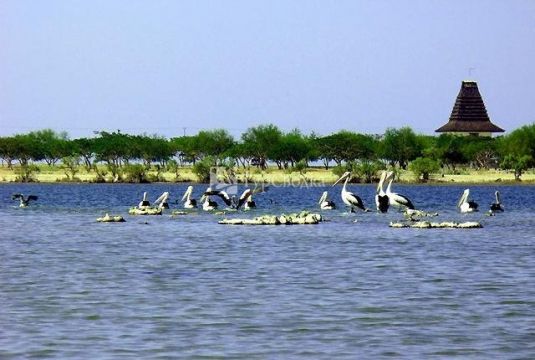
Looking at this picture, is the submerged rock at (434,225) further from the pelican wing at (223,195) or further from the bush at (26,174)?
the bush at (26,174)

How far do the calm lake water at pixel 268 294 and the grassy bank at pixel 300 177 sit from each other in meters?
84.5

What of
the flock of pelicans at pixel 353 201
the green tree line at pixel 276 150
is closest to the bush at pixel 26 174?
the green tree line at pixel 276 150

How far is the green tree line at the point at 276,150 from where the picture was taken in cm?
14075

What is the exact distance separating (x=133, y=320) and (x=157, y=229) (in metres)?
22.9

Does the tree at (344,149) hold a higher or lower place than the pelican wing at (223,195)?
higher

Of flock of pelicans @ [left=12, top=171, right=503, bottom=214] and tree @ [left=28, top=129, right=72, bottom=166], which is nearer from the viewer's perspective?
flock of pelicans @ [left=12, top=171, right=503, bottom=214]

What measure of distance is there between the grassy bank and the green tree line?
1.21 metres

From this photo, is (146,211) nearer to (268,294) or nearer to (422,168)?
(268,294)

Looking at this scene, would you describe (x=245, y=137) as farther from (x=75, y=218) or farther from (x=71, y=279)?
(x=71, y=279)

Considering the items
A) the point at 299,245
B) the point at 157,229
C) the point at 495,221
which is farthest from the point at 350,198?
the point at 299,245

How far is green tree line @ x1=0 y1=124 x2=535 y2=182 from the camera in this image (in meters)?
141

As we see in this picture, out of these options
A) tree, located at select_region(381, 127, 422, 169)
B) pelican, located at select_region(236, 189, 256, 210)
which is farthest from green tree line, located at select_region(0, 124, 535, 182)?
pelican, located at select_region(236, 189, 256, 210)

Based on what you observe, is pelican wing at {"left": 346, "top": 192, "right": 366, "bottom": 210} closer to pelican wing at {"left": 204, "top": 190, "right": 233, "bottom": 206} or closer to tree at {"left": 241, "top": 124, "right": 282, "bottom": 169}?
pelican wing at {"left": 204, "top": 190, "right": 233, "bottom": 206}

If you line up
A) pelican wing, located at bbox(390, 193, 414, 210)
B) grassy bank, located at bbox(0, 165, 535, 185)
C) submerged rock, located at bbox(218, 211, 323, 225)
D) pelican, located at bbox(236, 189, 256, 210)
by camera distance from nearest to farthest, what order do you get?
submerged rock, located at bbox(218, 211, 323, 225) < pelican wing, located at bbox(390, 193, 414, 210) < pelican, located at bbox(236, 189, 256, 210) < grassy bank, located at bbox(0, 165, 535, 185)
